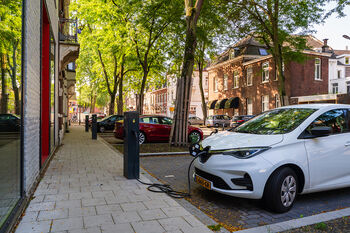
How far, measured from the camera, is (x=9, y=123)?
3.42 metres

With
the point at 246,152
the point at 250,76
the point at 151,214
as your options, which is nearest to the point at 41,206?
the point at 151,214

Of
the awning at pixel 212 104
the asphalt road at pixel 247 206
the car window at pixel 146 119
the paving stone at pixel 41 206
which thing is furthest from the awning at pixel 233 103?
the paving stone at pixel 41 206

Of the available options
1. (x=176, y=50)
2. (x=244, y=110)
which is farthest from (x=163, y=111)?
(x=176, y=50)

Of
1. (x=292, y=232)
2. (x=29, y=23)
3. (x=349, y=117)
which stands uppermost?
(x=29, y=23)

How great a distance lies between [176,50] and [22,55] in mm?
17228

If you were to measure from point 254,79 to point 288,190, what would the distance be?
33.0 m

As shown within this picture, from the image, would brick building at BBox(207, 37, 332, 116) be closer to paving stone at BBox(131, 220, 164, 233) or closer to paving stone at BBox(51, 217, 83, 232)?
paving stone at BBox(131, 220, 164, 233)

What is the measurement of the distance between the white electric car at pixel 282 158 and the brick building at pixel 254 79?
2324 centimetres

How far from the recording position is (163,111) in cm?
6519

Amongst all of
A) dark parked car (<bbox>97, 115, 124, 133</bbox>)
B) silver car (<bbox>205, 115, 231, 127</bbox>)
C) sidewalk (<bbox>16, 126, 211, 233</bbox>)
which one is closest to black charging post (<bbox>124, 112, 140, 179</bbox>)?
sidewalk (<bbox>16, 126, 211, 233</bbox>)

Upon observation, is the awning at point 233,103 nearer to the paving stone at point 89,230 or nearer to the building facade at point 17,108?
the building facade at point 17,108

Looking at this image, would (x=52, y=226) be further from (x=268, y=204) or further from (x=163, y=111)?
(x=163, y=111)

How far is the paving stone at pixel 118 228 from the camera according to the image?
3.47 m

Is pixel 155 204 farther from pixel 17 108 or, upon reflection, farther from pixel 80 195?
pixel 17 108
